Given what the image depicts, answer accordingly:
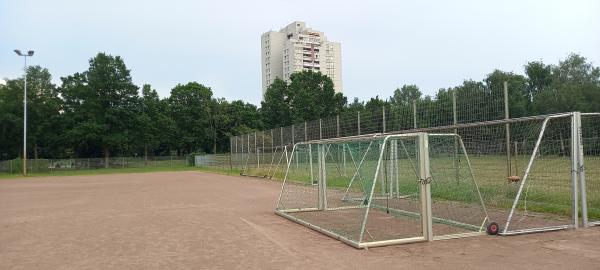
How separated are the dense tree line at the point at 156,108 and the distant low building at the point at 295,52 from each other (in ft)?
164

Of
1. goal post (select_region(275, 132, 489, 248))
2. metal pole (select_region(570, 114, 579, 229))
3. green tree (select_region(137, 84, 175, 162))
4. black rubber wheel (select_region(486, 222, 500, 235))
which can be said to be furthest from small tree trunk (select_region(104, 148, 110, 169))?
metal pole (select_region(570, 114, 579, 229))

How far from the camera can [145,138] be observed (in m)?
66.4

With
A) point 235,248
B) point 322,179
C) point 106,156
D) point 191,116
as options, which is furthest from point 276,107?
point 235,248

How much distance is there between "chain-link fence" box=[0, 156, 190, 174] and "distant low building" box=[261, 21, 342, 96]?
70.4 metres

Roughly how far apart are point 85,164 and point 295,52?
259ft

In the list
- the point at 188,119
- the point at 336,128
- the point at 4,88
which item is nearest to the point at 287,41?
the point at 188,119

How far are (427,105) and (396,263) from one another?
821 centimetres

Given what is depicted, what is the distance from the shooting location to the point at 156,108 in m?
70.7

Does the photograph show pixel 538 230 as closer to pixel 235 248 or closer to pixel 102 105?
pixel 235 248

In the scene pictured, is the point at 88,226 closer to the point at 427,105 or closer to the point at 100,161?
the point at 427,105

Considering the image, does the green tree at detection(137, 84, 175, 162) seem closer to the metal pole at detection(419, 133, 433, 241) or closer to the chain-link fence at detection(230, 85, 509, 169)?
the chain-link fence at detection(230, 85, 509, 169)

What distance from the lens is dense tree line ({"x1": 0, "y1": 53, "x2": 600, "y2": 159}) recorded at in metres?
55.1

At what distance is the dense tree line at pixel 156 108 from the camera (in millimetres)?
55062

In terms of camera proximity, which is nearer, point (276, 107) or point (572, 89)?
point (572, 89)
